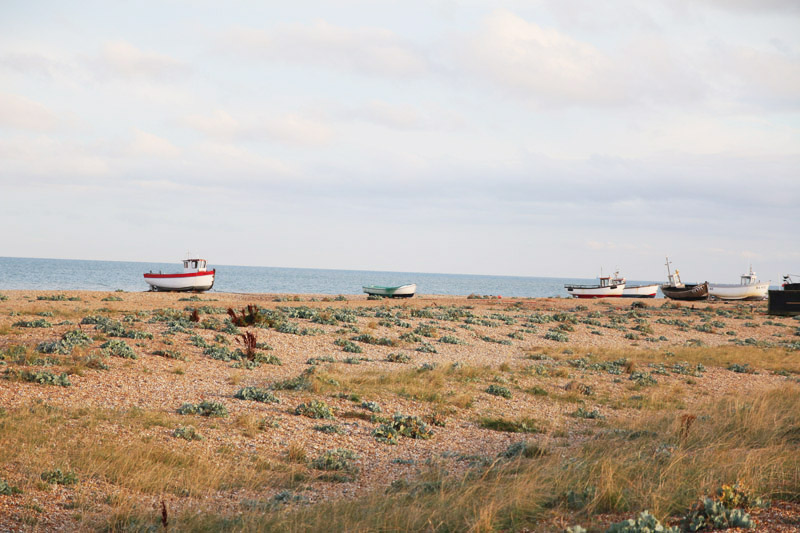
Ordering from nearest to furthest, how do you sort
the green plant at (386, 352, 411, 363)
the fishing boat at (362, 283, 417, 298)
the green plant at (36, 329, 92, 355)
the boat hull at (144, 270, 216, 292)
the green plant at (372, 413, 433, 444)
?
the green plant at (372, 413, 433, 444) → the green plant at (36, 329, 92, 355) → the green plant at (386, 352, 411, 363) → the boat hull at (144, 270, 216, 292) → the fishing boat at (362, 283, 417, 298)

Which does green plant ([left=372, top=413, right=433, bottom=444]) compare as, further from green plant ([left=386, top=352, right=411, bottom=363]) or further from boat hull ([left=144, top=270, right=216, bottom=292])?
boat hull ([left=144, top=270, right=216, bottom=292])

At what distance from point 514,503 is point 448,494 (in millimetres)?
937

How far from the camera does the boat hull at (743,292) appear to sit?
70850 millimetres

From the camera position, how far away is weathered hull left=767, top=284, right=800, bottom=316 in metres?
29.5

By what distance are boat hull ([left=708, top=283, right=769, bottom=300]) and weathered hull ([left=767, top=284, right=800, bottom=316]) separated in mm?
46157

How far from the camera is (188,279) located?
193 ft

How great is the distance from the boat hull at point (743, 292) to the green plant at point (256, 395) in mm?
73358

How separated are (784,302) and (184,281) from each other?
5167 centimetres

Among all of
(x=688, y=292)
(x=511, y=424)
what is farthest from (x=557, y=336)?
(x=688, y=292)

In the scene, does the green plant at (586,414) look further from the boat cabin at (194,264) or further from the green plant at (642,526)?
the boat cabin at (194,264)

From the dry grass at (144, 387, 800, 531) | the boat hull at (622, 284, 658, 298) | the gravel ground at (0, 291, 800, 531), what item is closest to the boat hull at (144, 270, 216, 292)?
the gravel ground at (0, 291, 800, 531)

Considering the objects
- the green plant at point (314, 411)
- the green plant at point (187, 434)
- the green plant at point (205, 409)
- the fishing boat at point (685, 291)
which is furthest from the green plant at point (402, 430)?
the fishing boat at point (685, 291)

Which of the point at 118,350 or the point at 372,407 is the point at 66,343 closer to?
the point at 118,350

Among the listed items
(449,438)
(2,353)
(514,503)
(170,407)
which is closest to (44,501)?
(170,407)
